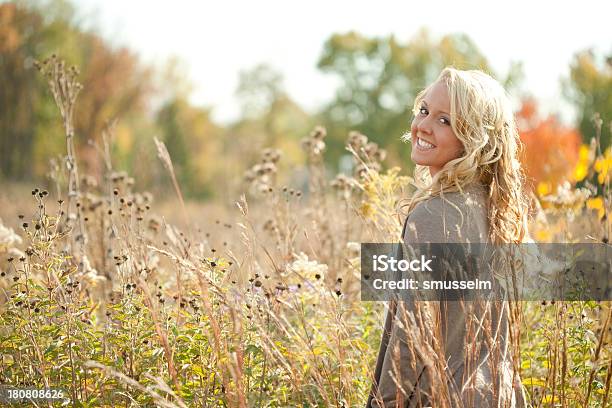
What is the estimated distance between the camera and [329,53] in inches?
1490

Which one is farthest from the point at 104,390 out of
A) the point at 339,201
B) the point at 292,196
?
the point at 339,201

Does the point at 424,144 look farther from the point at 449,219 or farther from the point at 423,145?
the point at 449,219

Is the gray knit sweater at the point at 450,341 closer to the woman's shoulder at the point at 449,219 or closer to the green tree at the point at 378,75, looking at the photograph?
the woman's shoulder at the point at 449,219

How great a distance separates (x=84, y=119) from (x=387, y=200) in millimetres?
25333

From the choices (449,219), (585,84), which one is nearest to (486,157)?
(449,219)

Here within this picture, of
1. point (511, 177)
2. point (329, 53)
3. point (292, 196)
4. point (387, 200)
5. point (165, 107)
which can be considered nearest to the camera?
point (511, 177)

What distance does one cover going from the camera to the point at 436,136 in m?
2.79

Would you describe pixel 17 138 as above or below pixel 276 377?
above

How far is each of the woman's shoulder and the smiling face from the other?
0.20 metres

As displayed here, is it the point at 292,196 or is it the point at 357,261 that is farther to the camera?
the point at 292,196

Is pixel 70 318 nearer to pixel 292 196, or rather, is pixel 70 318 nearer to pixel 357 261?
pixel 357 261

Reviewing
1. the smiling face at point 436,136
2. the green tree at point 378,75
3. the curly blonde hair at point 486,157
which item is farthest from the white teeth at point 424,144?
the green tree at point 378,75

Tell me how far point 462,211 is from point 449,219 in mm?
78

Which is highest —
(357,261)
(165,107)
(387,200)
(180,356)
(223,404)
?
(165,107)
